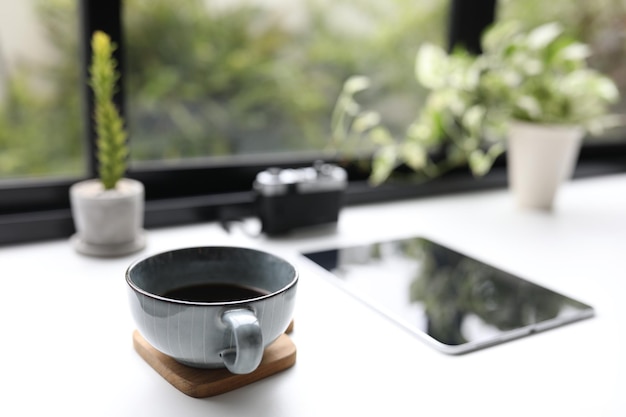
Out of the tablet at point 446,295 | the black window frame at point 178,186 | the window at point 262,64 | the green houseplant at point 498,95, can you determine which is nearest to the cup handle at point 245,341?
the tablet at point 446,295

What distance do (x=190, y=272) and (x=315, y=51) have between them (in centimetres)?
118

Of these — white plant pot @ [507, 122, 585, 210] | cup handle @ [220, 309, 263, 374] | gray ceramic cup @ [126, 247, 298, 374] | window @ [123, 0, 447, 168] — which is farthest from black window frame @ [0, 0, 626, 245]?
cup handle @ [220, 309, 263, 374]

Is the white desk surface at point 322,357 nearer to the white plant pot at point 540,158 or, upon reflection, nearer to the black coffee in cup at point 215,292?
the black coffee in cup at point 215,292

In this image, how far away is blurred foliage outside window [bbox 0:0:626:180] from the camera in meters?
1.44

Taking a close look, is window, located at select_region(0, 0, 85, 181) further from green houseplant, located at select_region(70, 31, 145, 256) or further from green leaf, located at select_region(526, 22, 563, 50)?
green leaf, located at select_region(526, 22, 563, 50)

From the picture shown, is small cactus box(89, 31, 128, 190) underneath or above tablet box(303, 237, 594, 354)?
above

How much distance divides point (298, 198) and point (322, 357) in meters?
0.40

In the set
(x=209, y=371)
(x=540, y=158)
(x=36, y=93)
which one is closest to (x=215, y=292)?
(x=209, y=371)

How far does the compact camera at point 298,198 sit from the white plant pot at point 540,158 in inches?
15.0

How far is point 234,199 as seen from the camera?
3.58 feet

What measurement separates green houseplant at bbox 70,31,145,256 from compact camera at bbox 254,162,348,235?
7.8 inches

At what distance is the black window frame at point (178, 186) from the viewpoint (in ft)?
3.18

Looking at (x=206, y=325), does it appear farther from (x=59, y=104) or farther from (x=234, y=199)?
(x=59, y=104)

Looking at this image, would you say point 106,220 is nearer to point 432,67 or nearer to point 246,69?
point 432,67
